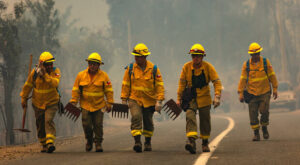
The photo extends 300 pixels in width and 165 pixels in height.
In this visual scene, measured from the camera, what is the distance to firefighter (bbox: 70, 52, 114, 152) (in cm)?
1022

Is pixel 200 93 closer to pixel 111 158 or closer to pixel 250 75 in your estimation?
pixel 111 158

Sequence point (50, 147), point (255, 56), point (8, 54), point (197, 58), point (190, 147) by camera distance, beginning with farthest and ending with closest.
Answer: point (8, 54)
point (255, 56)
point (50, 147)
point (197, 58)
point (190, 147)

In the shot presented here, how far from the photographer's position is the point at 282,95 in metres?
30.2

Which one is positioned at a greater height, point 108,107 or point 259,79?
point 259,79

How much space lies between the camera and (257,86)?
1204 cm

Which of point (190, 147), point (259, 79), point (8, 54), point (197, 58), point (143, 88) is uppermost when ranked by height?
point (8, 54)

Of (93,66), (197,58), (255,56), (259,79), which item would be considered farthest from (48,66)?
(259,79)

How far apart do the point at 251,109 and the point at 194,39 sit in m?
49.4

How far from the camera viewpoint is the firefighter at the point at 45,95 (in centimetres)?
1009

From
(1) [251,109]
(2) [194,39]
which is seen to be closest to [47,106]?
(1) [251,109]

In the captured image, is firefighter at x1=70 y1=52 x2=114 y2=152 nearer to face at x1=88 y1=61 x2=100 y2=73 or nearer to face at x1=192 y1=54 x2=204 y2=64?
face at x1=88 y1=61 x2=100 y2=73

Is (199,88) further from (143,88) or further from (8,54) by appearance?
(8,54)

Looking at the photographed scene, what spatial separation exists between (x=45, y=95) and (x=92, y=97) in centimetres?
98

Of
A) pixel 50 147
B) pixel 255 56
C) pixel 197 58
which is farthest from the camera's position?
pixel 255 56
